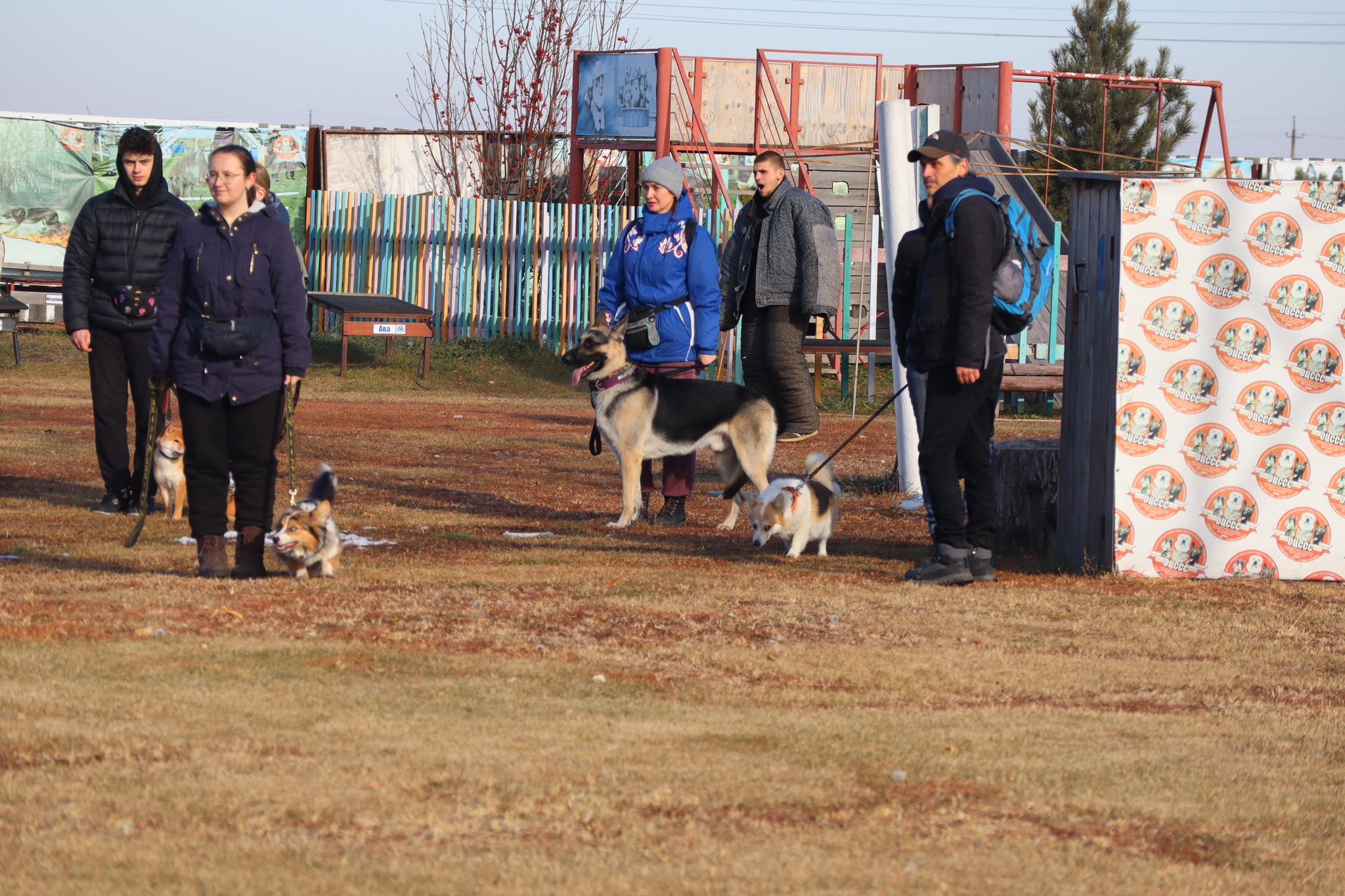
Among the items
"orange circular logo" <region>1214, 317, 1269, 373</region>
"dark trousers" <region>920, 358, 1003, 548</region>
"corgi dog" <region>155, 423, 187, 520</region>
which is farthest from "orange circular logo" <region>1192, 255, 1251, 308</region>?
"corgi dog" <region>155, 423, 187, 520</region>

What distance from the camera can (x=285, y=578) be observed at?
633cm

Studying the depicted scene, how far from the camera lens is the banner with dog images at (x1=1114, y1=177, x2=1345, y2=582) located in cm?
671

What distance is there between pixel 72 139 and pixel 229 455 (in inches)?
857

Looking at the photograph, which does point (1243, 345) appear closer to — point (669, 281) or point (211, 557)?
point (669, 281)

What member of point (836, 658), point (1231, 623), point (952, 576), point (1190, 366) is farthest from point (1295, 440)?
point (836, 658)

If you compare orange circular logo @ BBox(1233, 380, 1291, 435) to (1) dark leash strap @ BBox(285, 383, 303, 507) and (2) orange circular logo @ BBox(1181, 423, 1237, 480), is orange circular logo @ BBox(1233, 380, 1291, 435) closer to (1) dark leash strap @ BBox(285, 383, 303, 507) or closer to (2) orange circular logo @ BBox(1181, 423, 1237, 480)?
(2) orange circular logo @ BBox(1181, 423, 1237, 480)

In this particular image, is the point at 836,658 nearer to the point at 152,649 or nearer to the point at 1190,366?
the point at 152,649

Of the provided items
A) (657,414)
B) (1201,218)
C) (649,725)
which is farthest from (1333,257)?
(649,725)

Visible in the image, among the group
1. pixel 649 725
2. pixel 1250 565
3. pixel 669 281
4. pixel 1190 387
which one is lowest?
pixel 649 725

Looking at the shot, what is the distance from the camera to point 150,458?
25.6 ft

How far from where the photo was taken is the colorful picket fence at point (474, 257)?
820 inches

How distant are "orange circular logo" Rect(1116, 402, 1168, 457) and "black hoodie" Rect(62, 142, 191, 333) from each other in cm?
490

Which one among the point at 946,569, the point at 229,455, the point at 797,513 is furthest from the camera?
the point at 797,513

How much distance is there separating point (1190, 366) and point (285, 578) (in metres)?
4.21
